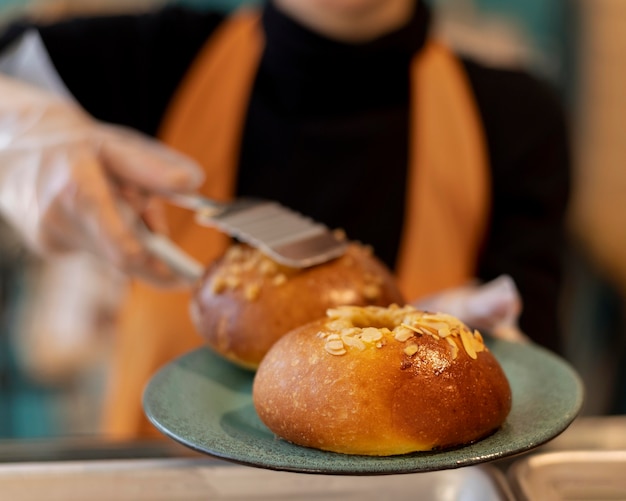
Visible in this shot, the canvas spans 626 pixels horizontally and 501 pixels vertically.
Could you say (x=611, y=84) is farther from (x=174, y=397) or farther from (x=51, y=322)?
(x=174, y=397)

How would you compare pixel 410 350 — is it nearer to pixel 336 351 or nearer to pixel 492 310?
pixel 336 351

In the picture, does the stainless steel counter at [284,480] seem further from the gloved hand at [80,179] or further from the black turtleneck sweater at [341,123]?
the black turtleneck sweater at [341,123]

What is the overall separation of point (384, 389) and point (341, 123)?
2.59 ft

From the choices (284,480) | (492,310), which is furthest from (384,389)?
(492,310)

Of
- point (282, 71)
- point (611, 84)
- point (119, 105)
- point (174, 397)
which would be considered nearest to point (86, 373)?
point (119, 105)

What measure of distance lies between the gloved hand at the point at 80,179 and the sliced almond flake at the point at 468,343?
43 centimetres

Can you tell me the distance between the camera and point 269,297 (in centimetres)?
67

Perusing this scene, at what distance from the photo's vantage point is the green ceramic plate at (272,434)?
1.62 ft

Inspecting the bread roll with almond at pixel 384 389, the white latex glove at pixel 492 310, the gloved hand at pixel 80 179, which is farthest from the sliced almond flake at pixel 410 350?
the gloved hand at pixel 80 179

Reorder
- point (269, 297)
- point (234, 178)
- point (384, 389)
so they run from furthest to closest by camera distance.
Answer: point (234, 178) → point (269, 297) → point (384, 389)

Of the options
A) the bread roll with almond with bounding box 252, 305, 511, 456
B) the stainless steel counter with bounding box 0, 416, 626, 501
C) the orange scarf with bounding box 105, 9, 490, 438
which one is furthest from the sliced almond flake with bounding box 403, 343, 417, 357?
the orange scarf with bounding box 105, 9, 490, 438

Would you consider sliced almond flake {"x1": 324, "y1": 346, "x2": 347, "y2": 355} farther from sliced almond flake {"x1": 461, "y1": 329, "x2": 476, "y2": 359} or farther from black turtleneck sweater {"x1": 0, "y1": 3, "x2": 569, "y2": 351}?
black turtleneck sweater {"x1": 0, "y1": 3, "x2": 569, "y2": 351}

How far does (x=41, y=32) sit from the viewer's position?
4.05ft

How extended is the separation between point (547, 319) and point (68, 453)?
2.56 feet
